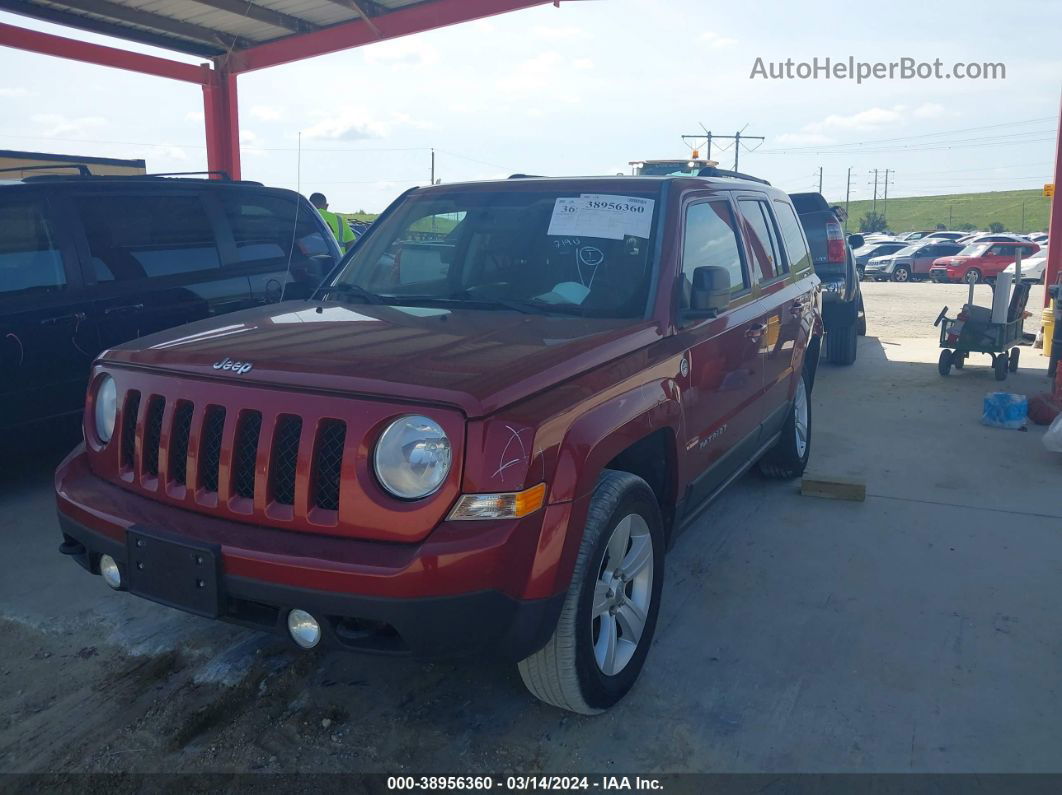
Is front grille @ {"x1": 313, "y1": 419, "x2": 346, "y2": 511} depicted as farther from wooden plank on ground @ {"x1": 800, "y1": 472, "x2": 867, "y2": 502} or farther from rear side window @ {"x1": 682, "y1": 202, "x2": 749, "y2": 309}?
wooden plank on ground @ {"x1": 800, "y1": 472, "x2": 867, "y2": 502}

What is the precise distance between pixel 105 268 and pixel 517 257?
10.3 feet

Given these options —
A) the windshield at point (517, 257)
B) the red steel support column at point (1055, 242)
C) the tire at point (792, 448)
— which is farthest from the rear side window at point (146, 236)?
the red steel support column at point (1055, 242)

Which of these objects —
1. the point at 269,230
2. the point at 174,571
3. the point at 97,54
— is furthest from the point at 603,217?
the point at 97,54

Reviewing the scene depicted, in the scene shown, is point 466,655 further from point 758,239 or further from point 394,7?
point 394,7

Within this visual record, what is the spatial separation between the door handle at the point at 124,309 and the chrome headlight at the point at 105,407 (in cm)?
259

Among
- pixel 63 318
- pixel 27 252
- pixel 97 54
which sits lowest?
pixel 63 318

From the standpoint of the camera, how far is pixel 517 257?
12.6 ft

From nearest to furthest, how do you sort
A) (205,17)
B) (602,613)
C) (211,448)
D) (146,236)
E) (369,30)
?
(211,448) < (602,613) < (146,236) < (205,17) < (369,30)

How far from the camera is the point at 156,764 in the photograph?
2.80 meters

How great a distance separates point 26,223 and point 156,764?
12.4 feet

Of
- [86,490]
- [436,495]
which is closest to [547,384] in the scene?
[436,495]

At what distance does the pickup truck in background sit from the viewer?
10.3m

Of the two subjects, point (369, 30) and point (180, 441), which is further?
point (369, 30)

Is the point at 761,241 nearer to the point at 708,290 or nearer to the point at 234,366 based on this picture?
the point at 708,290
